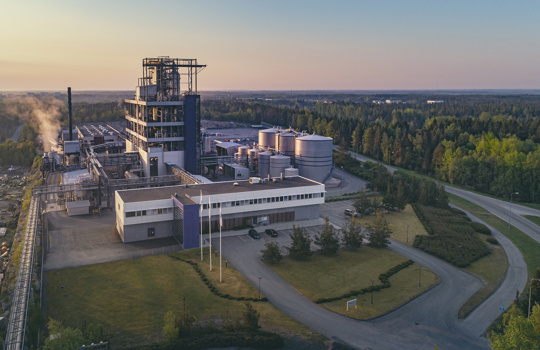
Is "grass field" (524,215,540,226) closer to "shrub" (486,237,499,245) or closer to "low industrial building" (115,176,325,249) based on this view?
"shrub" (486,237,499,245)

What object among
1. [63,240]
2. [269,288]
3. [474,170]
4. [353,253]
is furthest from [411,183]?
[63,240]

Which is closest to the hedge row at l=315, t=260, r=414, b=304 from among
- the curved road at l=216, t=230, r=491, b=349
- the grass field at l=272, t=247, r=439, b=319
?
the grass field at l=272, t=247, r=439, b=319

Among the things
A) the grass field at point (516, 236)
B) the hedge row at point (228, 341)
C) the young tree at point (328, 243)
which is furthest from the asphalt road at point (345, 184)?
the hedge row at point (228, 341)

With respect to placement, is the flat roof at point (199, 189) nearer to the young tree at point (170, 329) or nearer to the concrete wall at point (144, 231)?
the concrete wall at point (144, 231)

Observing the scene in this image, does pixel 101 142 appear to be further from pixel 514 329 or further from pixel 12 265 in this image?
pixel 514 329

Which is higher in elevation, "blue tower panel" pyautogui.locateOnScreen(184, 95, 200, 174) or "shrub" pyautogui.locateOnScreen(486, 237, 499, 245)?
"blue tower panel" pyautogui.locateOnScreen(184, 95, 200, 174)

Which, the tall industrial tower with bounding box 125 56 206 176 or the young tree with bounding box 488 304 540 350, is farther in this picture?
the tall industrial tower with bounding box 125 56 206 176

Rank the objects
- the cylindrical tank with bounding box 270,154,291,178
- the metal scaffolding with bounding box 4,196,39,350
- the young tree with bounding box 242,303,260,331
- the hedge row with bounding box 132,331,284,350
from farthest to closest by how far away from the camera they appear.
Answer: the cylindrical tank with bounding box 270,154,291,178
the young tree with bounding box 242,303,260,331
the hedge row with bounding box 132,331,284,350
the metal scaffolding with bounding box 4,196,39,350

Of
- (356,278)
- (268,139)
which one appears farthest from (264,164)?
(356,278)
